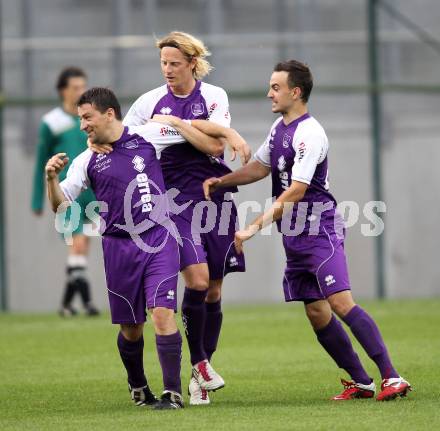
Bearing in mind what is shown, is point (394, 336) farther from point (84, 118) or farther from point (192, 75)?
point (84, 118)

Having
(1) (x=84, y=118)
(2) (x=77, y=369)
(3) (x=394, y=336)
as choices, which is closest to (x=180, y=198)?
(1) (x=84, y=118)

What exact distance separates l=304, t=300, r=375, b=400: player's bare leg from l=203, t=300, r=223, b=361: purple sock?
0.72 metres

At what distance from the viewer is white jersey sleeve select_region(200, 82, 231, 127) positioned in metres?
7.29

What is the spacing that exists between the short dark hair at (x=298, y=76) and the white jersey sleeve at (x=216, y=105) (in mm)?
466

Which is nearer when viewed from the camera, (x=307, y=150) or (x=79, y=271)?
(x=307, y=150)

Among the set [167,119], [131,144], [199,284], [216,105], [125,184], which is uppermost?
[216,105]

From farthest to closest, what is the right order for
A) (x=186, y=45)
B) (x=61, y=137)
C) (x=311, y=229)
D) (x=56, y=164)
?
(x=61, y=137) < (x=186, y=45) < (x=311, y=229) < (x=56, y=164)

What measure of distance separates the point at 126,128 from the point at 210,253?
3.32ft

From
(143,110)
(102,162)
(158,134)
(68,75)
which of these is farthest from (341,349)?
(68,75)

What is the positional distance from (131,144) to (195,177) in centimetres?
68

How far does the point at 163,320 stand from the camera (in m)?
6.54

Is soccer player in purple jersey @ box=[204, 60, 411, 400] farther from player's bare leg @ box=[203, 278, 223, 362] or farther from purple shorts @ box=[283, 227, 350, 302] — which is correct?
player's bare leg @ box=[203, 278, 223, 362]

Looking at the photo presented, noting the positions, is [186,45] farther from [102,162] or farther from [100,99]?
[102,162]

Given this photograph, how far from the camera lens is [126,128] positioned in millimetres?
6883
